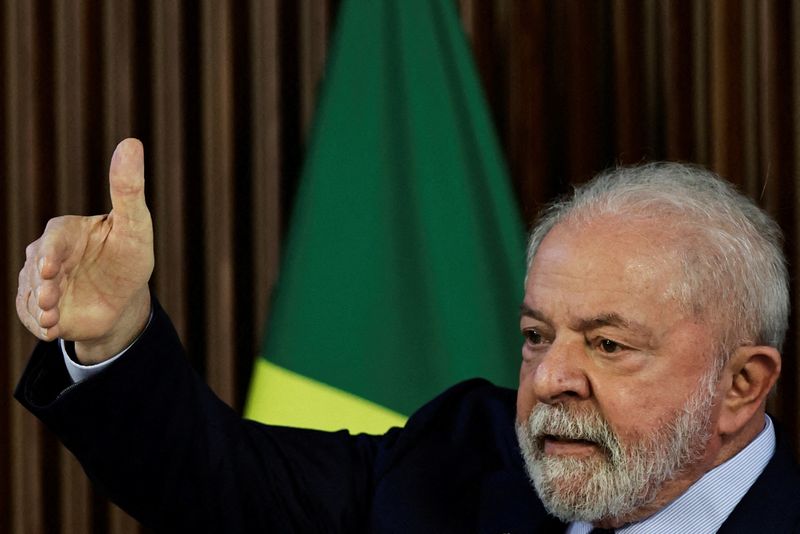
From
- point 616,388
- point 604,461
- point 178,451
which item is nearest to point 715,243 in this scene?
point 616,388

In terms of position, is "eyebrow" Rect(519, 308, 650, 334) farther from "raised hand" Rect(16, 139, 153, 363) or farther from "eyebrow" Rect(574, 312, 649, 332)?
"raised hand" Rect(16, 139, 153, 363)

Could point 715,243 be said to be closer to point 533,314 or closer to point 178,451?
point 533,314

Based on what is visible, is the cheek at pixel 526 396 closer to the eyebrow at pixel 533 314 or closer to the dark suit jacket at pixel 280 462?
the eyebrow at pixel 533 314

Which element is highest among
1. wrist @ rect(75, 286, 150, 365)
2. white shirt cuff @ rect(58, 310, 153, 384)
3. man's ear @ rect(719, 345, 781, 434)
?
wrist @ rect(75, 286, 150, 365)

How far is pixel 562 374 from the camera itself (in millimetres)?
1934

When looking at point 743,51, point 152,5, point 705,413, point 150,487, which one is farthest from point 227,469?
point 743,51

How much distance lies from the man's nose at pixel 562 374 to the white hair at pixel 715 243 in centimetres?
19

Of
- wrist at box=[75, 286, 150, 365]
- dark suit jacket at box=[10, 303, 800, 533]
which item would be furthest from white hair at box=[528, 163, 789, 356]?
wrist at box=[75, 286, 150, 365]

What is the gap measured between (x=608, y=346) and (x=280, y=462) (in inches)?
23.8

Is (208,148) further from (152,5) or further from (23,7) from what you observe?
(23,7)

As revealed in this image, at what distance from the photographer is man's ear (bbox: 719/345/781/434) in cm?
203

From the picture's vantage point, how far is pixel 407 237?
9.13ft

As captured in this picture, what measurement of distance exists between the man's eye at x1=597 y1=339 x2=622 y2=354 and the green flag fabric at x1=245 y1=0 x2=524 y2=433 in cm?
80

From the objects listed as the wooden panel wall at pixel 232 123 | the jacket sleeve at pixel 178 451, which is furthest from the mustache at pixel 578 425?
the wooden panel wall at pixel 232 123
